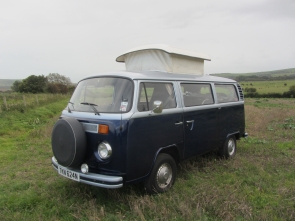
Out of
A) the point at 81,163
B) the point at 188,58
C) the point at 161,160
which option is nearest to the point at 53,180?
the point at 81,163

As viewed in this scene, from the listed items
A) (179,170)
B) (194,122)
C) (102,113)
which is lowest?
(179,170)

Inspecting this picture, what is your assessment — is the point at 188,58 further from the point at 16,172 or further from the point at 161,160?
the point at 16,172

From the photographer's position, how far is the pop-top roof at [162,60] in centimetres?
Answer: 557

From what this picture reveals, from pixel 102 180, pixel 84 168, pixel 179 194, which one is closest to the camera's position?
pixel 102 180

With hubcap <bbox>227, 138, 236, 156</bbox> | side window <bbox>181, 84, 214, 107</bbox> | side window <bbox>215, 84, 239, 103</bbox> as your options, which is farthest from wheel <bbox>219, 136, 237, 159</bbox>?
side window <bbox>181, 84, 214, 107</bbox>

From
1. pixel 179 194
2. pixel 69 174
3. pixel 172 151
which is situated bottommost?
pixel 179 194

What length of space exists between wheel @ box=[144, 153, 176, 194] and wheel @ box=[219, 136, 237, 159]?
222cm

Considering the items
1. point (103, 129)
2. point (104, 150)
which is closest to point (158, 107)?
point (103, 129)

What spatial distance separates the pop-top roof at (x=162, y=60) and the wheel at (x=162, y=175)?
2.17 meters

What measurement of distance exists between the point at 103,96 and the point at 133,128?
0.86 m

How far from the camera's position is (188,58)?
6.10 metres

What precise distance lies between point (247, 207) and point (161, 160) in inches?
58.9

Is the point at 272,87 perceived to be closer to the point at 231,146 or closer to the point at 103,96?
the point at 231,146

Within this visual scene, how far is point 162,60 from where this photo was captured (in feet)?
18.4
